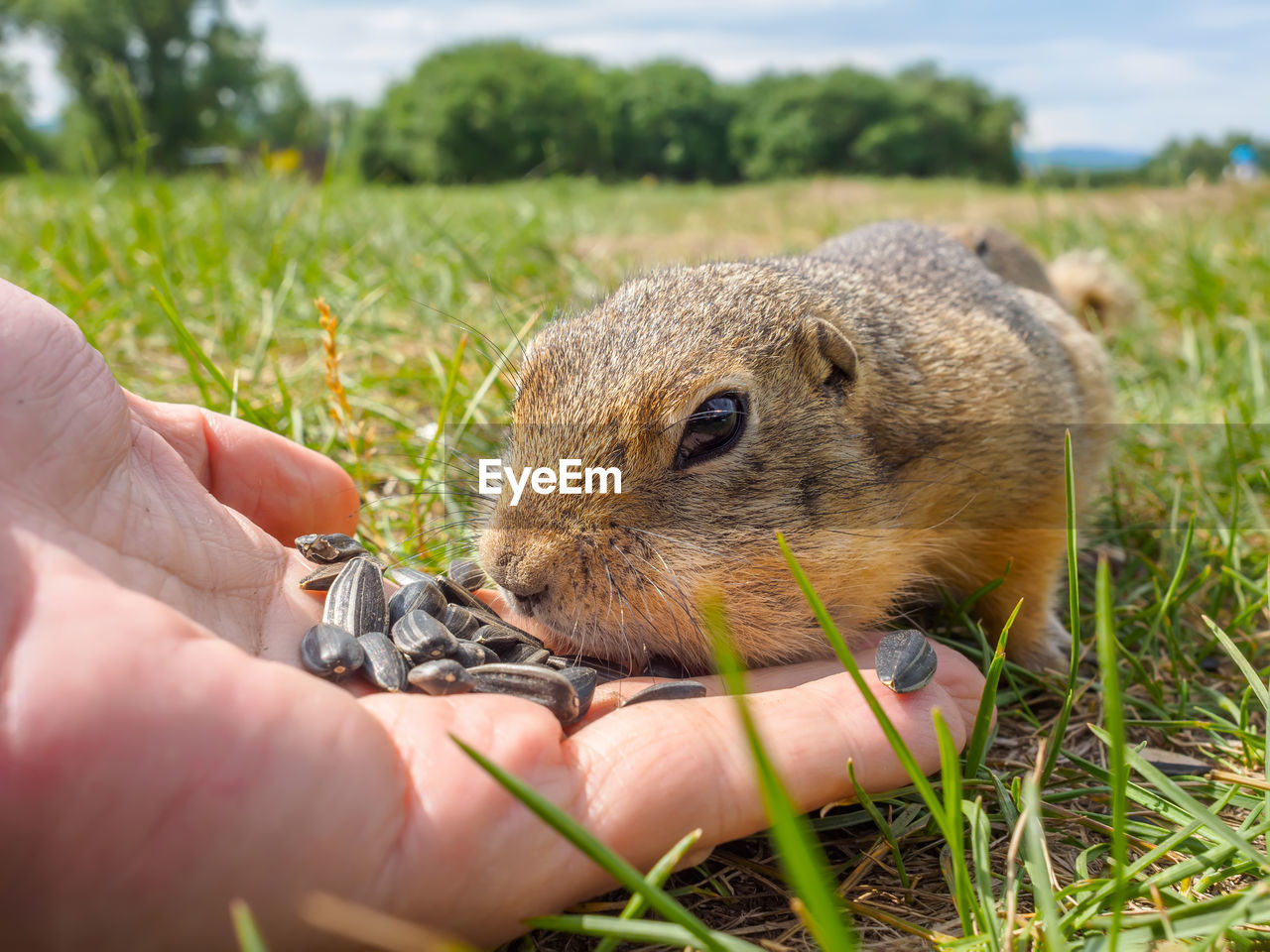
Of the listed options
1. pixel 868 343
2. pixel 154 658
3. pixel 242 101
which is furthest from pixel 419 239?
pixel 242 101

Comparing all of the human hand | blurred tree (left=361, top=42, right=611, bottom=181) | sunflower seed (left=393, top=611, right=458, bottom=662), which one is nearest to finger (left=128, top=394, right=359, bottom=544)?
the human hand

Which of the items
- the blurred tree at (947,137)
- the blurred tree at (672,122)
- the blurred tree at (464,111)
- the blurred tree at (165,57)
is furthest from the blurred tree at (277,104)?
the blurred tree at (947,137)

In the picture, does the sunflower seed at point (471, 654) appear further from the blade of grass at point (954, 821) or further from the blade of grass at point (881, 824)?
the blade of grass at point (954, 821)

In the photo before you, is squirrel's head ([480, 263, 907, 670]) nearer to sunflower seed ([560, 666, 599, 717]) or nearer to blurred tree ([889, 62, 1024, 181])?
sunflower seed ([560, 666, 599, 717])

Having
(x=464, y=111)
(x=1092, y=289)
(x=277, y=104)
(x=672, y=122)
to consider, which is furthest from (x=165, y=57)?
(x=1092, y=289)

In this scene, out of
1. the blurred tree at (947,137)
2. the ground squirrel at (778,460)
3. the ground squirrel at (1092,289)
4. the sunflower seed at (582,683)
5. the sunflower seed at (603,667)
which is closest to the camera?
the sunflower seed at (582,683)

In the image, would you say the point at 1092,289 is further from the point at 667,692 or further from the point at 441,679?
the point at 441,679
